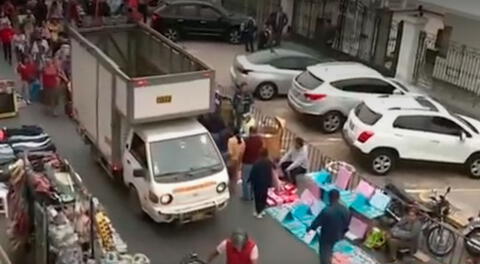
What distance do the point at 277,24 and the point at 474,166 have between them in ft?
38.4

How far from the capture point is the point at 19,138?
15.2m

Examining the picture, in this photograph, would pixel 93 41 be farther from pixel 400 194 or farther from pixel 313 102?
pixel 400 194

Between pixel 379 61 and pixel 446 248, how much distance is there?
12478mm

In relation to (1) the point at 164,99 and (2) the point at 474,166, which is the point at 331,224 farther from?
(2) the point at 474,166

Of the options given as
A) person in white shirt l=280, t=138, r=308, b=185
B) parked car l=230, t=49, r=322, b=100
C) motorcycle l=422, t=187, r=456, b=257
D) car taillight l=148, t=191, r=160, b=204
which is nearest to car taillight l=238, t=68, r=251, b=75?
parked car l=230, t=49, r=322, b=100

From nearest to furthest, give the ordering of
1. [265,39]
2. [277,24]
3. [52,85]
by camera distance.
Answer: [52,85] < [265,39] < [277,24]

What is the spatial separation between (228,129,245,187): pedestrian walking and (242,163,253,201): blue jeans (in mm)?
285

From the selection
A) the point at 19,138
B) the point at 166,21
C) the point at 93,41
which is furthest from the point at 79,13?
the point at 19,138

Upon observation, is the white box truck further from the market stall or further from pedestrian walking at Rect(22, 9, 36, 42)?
pedestrian walking at Rect(22, 9, 36, 42)

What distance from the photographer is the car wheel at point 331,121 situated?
755 inches

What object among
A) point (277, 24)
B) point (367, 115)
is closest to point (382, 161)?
point (367, 115)

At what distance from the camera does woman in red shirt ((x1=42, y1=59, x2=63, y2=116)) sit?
1830cm

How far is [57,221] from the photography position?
10.5m

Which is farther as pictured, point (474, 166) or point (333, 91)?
point (333, 91)
